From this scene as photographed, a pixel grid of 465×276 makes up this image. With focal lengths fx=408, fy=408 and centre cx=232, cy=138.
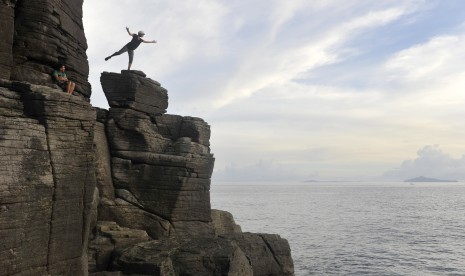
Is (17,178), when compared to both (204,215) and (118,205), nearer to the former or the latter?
(118,205)

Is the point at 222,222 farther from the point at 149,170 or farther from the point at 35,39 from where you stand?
the point at 35,39

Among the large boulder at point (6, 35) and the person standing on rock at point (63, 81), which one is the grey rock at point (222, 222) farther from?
the large boulder at point (6, 35)

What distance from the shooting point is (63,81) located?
19.9 meters

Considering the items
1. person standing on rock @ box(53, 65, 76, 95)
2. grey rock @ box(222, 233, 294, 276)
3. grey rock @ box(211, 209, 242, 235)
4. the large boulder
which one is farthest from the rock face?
grey rock @ box(211, 209, 242, 235)

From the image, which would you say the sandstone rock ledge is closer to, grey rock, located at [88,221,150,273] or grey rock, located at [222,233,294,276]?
grey rock, located at [222,233,294,276]

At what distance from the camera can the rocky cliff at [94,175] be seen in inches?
609

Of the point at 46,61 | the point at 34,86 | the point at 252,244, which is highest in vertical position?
the point at 46,61

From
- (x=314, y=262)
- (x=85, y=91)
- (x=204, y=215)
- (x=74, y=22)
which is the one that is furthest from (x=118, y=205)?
(x=314, y=262)

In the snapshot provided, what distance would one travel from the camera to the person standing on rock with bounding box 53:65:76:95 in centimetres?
1978

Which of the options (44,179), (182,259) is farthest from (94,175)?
(182,259)

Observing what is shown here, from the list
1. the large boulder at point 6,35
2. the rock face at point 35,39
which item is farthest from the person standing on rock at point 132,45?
the large boulder at point 6,35

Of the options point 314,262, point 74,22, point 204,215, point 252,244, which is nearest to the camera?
point 74,22

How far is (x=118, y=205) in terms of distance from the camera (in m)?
27.0

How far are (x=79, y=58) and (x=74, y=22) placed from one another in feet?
6.20
